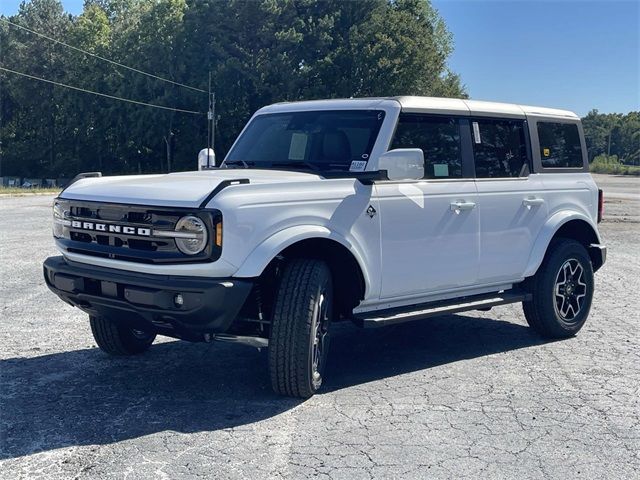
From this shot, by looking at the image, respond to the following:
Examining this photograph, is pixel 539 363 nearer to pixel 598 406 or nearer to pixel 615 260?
pixel 598 406

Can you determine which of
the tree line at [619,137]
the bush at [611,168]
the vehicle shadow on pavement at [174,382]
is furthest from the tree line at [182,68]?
the tree line at [619,137]

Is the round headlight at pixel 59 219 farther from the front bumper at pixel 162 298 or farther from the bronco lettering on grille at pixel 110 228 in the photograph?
the front bumper at pixel 162 298

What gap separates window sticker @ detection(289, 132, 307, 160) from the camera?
5.83 meters

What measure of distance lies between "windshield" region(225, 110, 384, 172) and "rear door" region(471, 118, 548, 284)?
108 cm

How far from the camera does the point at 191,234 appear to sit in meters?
4.27

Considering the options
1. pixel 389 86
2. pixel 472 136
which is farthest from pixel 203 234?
pixel 389 86

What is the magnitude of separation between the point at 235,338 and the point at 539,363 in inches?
106

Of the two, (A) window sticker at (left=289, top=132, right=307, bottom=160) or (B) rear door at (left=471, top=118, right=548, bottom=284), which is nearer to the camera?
(A) window sticker at (left=289, top=132, right=307, bottom=160)

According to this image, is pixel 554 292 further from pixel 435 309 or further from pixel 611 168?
pixel 611 168

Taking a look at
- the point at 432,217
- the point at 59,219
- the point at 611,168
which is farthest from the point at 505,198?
the point at 611,168

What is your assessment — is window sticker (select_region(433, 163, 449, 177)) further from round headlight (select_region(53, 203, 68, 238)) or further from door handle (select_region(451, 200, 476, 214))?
round headlight (select_region(53, 203, 68, 238))

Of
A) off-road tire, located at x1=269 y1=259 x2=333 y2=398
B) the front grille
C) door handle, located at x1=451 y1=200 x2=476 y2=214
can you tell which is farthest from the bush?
the front grille

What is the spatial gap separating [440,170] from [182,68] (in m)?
47.5

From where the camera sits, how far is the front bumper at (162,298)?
4223mm
